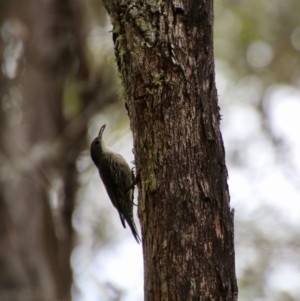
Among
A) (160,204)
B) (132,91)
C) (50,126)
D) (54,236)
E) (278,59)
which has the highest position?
(278,59)

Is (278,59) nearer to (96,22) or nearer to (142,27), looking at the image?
(96,22)

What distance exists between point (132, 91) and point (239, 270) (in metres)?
8.89

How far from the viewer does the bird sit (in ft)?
19.2

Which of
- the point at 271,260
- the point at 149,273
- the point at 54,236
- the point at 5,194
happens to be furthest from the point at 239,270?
the point at 149,273

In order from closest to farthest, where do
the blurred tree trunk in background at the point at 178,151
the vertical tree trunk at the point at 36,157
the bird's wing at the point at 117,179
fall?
the blurred tree trunk in background at the point at 178,151
the bird's wing at the point at 117,179
the vertical tree trunk at the point at 36,157

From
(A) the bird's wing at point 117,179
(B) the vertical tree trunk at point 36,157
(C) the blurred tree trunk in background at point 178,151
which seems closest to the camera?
(C) the blurred tree trunk in background at point 178,151

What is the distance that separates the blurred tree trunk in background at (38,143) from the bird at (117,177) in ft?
10.1

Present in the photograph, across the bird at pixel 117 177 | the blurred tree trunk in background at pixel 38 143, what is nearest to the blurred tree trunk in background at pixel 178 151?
the bird at pixel 117 177

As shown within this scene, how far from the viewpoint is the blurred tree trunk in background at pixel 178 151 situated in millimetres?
3059

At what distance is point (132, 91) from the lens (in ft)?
10.8

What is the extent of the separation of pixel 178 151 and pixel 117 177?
2828mm

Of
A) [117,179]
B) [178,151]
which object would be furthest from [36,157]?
[178,151]

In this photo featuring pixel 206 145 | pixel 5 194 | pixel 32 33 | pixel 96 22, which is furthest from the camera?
pixel 96 22

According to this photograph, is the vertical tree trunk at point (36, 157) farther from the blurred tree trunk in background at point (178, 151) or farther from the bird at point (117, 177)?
the blurred tree trunk in background at point (178, 151)
